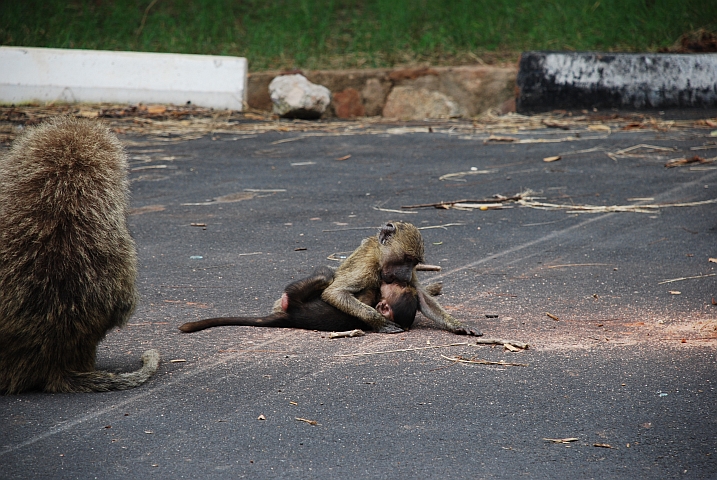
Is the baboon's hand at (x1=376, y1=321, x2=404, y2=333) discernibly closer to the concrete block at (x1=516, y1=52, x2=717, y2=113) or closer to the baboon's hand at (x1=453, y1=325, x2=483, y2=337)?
the baboon's hand at (x1=453, y1=325, x2=483, y2=337)

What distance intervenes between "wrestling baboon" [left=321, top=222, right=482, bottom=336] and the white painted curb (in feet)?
27.6

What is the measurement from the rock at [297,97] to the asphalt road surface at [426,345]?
3108 millimetres

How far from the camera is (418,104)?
13641mm

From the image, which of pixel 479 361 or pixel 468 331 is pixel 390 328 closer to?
pixel 468 331

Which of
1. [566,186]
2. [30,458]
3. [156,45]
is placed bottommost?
[30,458]

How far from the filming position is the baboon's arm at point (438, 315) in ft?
16.2

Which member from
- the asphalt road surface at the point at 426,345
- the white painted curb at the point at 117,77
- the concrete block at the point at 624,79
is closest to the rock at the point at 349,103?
the white painted curb at the point at 117,77

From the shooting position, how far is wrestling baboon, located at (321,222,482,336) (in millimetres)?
5125

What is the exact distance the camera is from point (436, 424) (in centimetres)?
358

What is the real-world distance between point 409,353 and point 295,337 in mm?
748

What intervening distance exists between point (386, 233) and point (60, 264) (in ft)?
6.82

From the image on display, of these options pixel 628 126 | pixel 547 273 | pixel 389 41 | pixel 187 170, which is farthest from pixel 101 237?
pixel 389 41

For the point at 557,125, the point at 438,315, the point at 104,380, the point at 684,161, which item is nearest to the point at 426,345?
the point at 438,315

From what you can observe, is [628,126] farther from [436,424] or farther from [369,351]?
[436,424]
